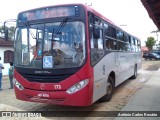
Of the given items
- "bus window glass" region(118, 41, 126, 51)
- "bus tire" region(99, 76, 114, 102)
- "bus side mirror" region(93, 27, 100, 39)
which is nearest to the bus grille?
"bus side mirror" region(93, 27, 100, 39)

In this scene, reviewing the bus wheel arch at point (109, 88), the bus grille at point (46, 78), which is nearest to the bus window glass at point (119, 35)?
the bus wheel arch at point (109, 88)

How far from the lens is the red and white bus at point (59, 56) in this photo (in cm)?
639

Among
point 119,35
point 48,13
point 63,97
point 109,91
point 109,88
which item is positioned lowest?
point 109,91

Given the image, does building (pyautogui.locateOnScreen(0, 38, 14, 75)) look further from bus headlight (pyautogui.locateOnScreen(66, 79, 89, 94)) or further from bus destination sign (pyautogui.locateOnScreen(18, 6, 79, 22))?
bus headlight (pyautogui.locateOnScreen(66, 79, 89, 94))

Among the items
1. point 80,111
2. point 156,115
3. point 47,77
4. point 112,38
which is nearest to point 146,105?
point 156,115

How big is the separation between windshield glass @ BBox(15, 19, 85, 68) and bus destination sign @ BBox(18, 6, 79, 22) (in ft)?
0.77

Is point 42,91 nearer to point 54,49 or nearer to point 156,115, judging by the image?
point 54,49

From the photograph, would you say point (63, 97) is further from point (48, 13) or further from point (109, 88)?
point (109, 88)

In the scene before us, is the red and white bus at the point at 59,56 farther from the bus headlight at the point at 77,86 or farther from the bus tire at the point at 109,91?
the bus tire at the point at 109,91

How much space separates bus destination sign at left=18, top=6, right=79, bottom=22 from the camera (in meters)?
6.66

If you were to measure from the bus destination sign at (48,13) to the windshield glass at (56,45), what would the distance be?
236 millimetres

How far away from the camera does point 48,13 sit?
6906mm

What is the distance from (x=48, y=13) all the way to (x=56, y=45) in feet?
3.17

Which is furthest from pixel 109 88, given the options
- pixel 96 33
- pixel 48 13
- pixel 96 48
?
pixel 48 13
